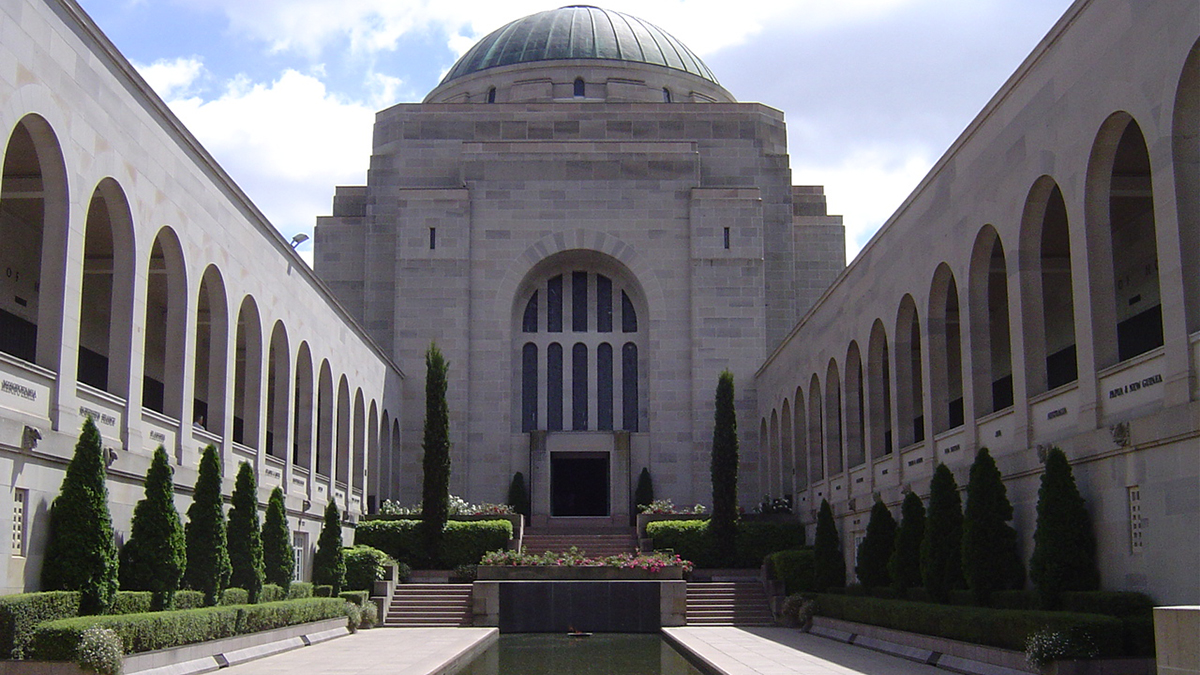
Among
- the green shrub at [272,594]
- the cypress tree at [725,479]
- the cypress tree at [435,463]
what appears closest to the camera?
the green shrub at [272,594]

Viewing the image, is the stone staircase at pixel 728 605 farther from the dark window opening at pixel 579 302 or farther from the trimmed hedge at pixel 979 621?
the dark window opening at pixel 579 302

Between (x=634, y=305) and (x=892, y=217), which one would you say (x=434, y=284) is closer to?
(x=634, y=305)

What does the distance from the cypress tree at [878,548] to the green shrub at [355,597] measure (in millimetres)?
10904

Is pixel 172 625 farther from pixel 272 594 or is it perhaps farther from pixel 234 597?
pixel 272 594

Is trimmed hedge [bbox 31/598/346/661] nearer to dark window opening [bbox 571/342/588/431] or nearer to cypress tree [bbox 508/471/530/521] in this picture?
cypress tree [bbox 508/471/530/521]

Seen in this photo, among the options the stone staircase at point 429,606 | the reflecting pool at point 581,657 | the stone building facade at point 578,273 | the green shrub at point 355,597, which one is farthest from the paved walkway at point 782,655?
the stone building facade at point 578,273

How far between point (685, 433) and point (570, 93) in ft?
53.2

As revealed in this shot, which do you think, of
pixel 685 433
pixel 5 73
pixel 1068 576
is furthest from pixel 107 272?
pixel 685 433

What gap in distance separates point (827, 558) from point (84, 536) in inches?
693

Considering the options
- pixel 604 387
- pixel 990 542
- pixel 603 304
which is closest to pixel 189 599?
pixel 990 542

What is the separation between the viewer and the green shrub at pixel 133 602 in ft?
53.1

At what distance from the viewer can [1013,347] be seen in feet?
65.2

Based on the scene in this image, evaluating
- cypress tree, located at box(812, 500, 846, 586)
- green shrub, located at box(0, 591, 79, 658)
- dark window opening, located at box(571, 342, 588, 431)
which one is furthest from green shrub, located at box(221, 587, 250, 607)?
dark window opening, located at box(571, 342, 588, 431)

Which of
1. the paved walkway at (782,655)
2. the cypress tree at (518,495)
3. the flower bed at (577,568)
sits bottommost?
the paved walkway at (782,655)
